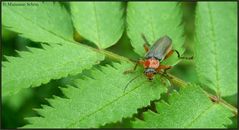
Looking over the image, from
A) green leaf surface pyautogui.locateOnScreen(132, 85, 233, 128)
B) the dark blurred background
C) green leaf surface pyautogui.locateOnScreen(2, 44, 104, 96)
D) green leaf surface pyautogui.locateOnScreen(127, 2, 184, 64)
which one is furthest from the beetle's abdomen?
the dark blurred background

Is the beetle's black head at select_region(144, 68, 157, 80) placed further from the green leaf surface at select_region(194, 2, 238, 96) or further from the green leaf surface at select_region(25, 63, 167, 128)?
the green leaf surface at select_region(194, 2, 238, 96)

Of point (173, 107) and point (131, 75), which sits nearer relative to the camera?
point (173, 107)

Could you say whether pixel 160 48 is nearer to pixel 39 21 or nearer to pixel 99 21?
pixel 99 21

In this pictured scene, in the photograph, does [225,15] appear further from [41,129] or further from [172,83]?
[41,129]

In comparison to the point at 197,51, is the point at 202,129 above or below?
below

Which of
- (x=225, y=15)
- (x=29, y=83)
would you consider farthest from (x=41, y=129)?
(x=225, y=15)

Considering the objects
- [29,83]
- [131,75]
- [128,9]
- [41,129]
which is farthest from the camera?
[128,9]

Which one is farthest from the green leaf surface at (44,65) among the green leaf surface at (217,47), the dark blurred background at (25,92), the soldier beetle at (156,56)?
the dark blurred background at (25,92)

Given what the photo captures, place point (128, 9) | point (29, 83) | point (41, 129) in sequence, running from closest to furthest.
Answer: point (41, 129) → point (29, 83) → point (128, 9)
